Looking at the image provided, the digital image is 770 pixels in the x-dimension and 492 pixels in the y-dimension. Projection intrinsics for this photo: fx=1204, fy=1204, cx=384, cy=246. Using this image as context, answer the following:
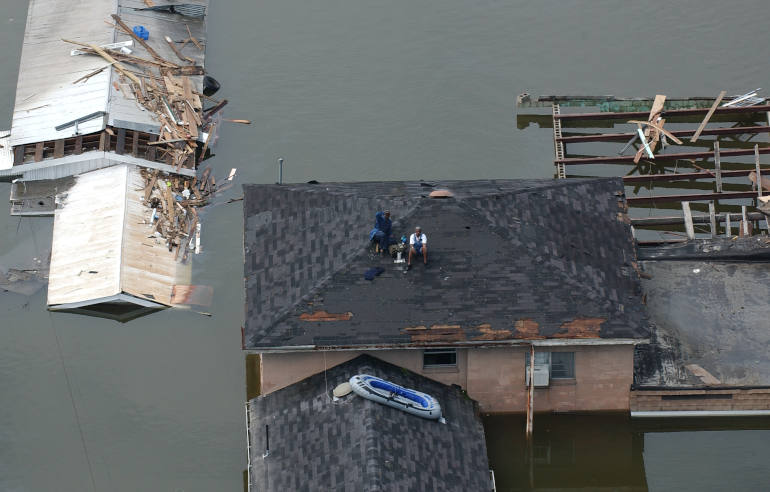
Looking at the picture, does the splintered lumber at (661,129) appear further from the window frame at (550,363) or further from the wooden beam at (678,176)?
the window frame at (550,363)

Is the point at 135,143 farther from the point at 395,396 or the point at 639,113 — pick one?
the point at 639,113

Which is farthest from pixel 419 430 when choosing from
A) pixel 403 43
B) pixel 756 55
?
pixel 756 55

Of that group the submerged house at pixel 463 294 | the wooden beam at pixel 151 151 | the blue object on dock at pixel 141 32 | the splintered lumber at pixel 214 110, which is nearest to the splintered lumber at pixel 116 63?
the blue object on dock at pixel 141 32

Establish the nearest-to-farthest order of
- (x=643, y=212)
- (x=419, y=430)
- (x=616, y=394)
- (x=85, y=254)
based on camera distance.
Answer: (x=419, y=430) → (x=616, y=394) → (x=85, y=254) → (x=643, y=212)

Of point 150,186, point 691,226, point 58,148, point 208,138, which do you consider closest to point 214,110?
point 208,138

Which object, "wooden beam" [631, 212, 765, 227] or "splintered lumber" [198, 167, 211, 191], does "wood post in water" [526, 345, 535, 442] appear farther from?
"splintered lumber" [198, 167, 211, 191]

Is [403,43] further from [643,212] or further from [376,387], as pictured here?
[376,387]

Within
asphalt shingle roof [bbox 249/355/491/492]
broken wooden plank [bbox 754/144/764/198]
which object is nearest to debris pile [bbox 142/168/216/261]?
asphalt shingle roof [bbox 249/355/491/492]
